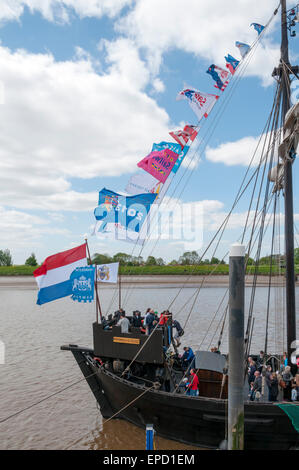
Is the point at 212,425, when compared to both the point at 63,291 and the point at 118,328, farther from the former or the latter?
the point at 63,291

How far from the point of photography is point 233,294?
5789 millimetres

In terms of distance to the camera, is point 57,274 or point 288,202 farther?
point 288,202

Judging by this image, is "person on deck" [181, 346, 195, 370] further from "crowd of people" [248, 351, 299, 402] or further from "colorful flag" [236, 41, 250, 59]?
"colorful flag" [236, 41, 250, 59]

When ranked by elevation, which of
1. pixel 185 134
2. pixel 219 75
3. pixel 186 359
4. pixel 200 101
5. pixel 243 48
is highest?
pixel 243 48

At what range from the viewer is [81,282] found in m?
11.0

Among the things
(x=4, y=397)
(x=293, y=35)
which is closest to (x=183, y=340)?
(x=4, y=397)

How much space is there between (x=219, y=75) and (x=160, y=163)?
11.9 feet

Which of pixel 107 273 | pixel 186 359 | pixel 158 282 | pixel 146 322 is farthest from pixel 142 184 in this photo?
pixel 158 282

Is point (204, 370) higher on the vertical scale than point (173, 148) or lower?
lower

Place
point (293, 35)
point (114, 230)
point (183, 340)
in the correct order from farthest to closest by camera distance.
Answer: point (183, 340)
point (114, 230)
point (293, 35)

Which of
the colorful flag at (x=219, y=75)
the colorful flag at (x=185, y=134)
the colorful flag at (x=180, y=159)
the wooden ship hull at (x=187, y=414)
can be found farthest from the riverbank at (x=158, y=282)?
the colorful flag at (x=219, y=75)

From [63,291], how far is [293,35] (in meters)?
10.5

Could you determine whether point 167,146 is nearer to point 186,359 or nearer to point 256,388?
point 186,359

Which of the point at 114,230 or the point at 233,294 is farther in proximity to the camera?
the point at 114,230
